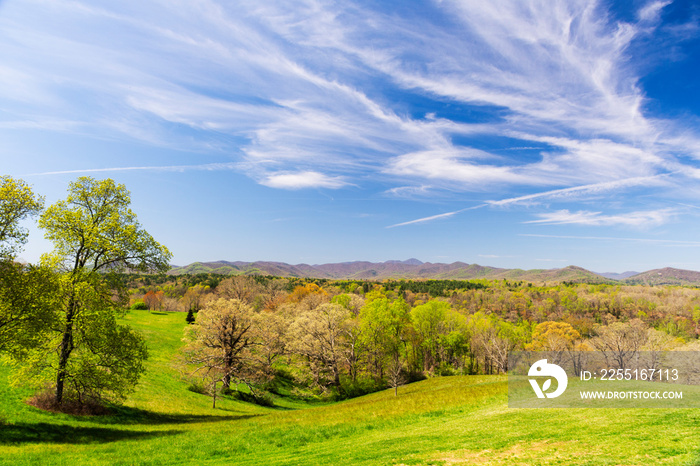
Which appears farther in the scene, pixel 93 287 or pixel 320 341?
pixel 320 341

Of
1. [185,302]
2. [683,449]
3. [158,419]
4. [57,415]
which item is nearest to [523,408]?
[683,449]

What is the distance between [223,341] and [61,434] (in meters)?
29.9

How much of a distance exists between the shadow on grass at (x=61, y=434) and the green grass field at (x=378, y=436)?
0.15 ft

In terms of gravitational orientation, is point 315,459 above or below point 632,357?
above

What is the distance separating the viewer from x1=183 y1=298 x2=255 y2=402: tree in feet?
156

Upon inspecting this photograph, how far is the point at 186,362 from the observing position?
49.0m

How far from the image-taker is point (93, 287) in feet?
74.0

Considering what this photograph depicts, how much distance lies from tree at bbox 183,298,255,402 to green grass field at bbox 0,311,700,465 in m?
17.7

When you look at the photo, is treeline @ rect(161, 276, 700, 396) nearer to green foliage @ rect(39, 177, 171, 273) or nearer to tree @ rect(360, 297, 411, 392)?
tree @ rect(360, 297, 411, 392)

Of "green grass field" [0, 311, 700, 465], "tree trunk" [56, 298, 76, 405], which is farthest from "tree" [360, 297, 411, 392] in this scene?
"tree trunk" [56, 298, 76, 405]

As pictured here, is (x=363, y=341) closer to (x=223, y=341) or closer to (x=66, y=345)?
(x=223, y=341)

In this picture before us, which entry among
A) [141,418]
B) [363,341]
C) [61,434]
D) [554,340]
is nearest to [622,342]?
[554,340]

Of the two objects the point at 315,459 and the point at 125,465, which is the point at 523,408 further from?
the point at 125,465

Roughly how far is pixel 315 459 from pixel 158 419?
65.6 feet
